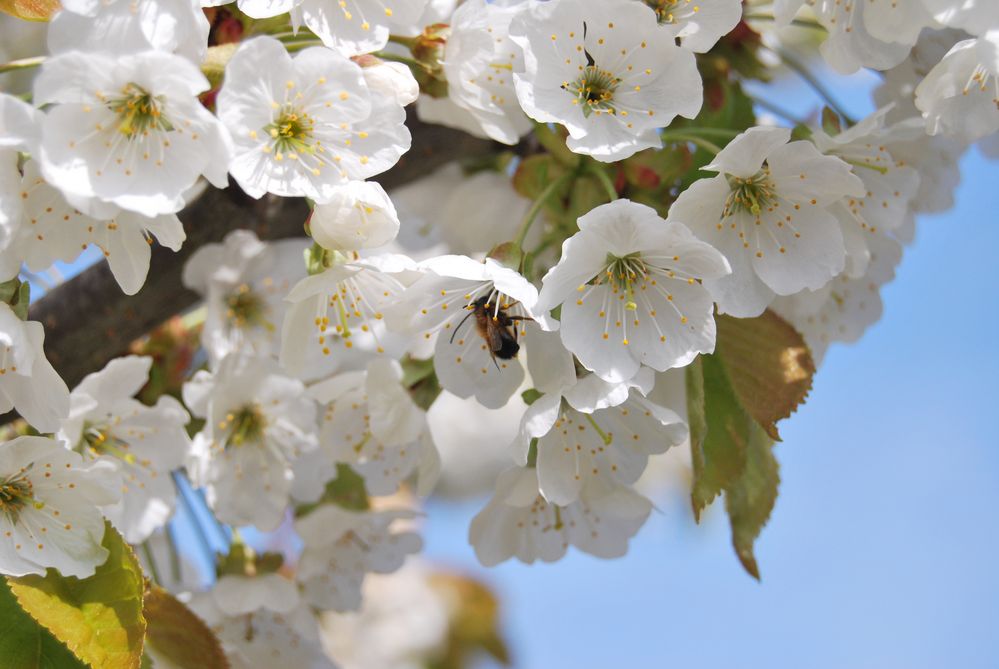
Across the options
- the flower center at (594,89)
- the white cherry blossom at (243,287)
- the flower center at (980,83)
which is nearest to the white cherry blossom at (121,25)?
the flower center at (594,89)

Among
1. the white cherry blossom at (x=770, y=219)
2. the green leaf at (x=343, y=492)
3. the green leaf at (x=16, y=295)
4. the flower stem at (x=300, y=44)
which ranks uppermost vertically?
the flower stem at (x=300, y=44)

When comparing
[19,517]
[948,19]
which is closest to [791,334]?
[948,19]

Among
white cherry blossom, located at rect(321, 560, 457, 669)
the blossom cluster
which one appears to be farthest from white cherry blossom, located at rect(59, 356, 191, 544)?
white cherry blossom, located at rect(321, 560, 457, 669)

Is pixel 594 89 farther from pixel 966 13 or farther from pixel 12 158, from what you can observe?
pixel 12 158

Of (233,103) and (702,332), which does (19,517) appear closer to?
(233,103)

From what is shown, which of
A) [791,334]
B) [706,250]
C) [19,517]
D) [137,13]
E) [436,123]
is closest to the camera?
[137,13]

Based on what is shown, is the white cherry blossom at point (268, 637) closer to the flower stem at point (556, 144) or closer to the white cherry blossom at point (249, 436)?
the white cherry blossom at point (249, 436)
